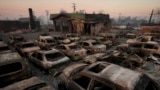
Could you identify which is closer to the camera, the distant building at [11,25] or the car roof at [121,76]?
the car roof at [121,76]

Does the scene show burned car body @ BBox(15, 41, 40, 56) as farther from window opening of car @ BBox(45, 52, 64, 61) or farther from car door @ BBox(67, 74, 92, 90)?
car door @ BBox(67, 74, 92, 90)

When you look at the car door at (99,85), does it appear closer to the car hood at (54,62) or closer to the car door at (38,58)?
the car hood at (54,62)

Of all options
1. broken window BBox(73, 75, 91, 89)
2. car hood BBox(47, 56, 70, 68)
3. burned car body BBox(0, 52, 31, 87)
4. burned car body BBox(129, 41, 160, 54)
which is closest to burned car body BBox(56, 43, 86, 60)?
car hood BBox(47, 56, 70, 68)

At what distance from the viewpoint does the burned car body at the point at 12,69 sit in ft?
17.8

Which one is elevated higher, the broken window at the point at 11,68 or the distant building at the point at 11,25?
the distant building at the point at 11,25

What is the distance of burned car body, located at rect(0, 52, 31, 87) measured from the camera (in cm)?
544

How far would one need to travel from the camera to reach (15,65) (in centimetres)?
629

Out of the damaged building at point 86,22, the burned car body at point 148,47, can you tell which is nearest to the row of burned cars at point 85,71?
the burned car body at point 148,47

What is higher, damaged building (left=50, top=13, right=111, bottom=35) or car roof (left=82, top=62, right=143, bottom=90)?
damaged building (left=50, top=13, right=111, bottom=35)

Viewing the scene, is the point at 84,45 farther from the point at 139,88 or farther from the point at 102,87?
the point at 139,88

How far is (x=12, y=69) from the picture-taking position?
631 cm

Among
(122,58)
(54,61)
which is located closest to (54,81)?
(54,61)

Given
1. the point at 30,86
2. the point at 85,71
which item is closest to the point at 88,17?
the point at 85,71

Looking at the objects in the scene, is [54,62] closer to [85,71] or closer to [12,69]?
[12,69]
